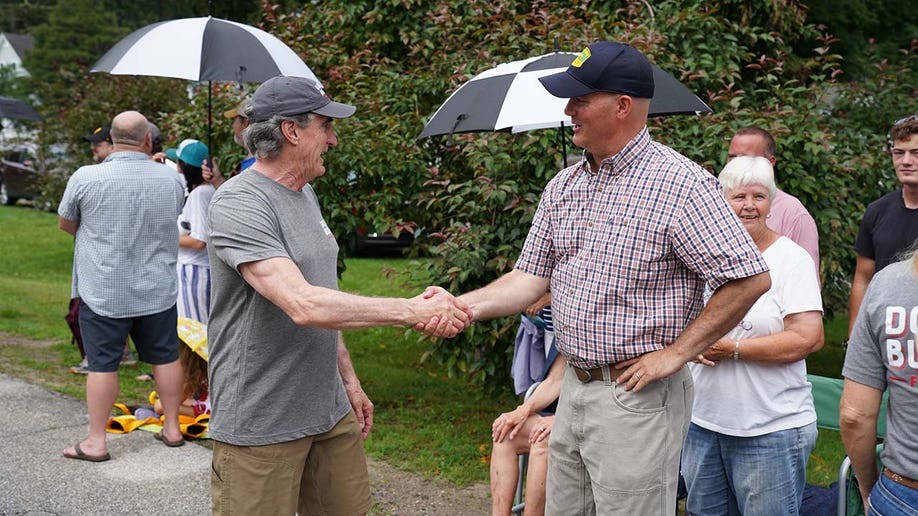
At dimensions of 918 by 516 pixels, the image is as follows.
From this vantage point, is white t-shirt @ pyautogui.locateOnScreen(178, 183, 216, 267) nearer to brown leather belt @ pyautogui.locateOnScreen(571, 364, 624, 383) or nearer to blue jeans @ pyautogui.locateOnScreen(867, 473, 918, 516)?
brown leather belt @ pyautogui.locateOnScreen(571, 364, 624, 383)

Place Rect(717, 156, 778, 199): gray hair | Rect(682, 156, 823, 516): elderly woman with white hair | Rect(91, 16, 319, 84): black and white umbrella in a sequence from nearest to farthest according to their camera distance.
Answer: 1. Rect(682, 156, 823, 516): elderly woman with white hair
2. Rect(717, 156, 778, 199): gray hair
3. Rect(91, 16, 319, 84): black and white umbrella

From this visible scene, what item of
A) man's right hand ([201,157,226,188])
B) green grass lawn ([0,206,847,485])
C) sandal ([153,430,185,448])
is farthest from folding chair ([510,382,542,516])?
man's right hand ([201,157,226,188])

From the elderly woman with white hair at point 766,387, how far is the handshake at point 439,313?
35.8 inches

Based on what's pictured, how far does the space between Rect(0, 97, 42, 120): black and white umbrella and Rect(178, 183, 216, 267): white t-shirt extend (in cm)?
428

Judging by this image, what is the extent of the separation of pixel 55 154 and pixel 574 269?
14.4 m

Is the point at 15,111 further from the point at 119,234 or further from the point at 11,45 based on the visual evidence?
the point at 11,45

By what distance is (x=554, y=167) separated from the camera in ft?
18.5

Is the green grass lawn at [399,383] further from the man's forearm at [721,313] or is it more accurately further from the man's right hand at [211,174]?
the man's forearm at [721,313]

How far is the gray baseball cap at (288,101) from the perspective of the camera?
10.3 feet

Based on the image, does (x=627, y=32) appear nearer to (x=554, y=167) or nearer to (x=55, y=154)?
(x=554, y=167)

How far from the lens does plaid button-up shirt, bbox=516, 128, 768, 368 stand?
277cm

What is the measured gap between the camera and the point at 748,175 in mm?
3691

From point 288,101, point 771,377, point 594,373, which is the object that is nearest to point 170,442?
point 288,101

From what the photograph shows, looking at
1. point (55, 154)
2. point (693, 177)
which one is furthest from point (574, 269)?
point (55, 154)
